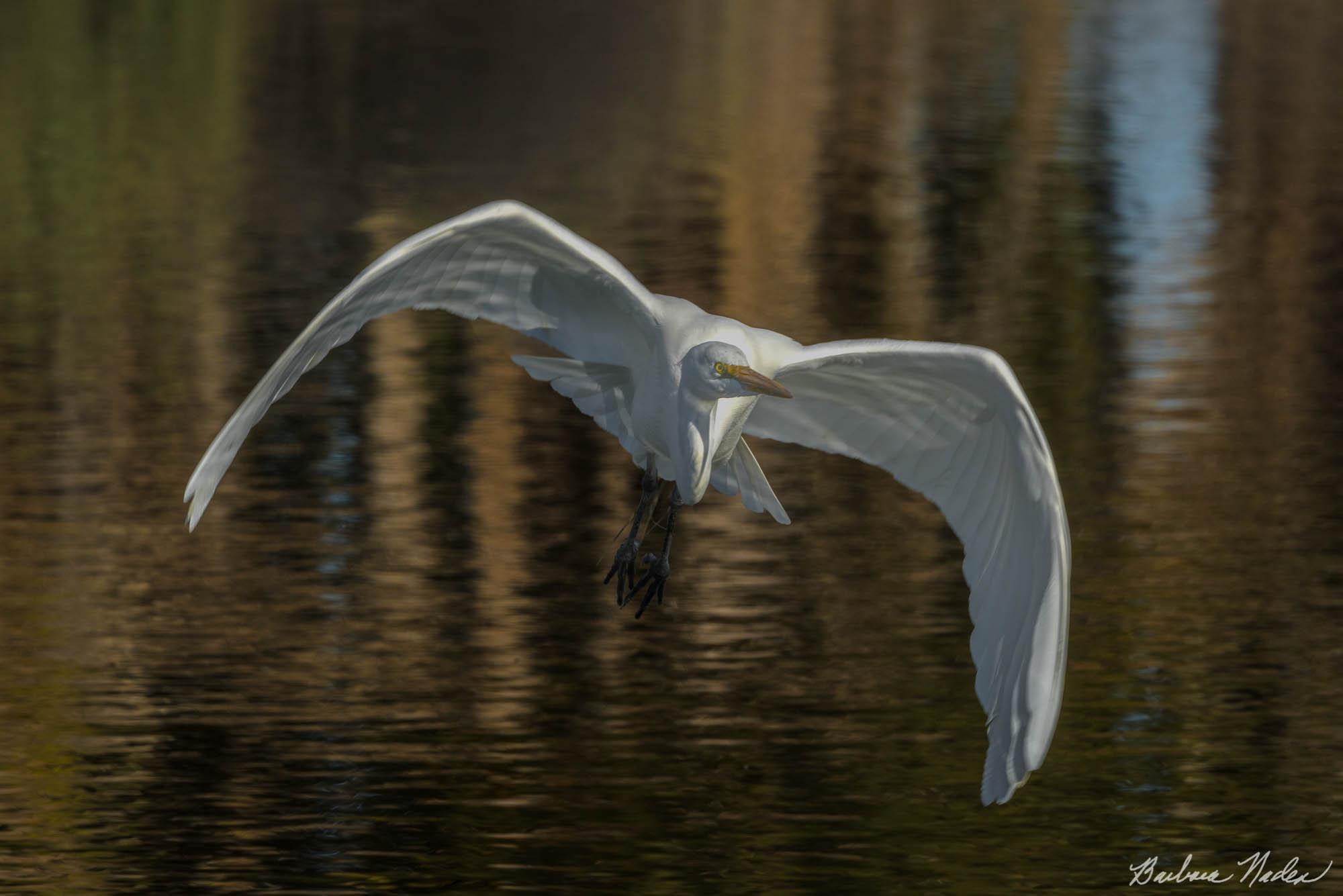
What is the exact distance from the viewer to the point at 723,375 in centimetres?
1129

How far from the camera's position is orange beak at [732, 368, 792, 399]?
36.5 ft

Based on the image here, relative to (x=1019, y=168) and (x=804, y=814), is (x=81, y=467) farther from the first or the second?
(x=1019, y=168)

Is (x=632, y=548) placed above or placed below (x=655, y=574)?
above

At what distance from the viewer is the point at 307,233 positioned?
3631cm

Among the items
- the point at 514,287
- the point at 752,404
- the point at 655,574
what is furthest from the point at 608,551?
the point at 752,404

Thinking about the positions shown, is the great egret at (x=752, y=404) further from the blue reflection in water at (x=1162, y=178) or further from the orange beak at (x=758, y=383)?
the blue reflection in water at (x=1162, y=178)

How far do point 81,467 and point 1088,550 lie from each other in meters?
9.18
